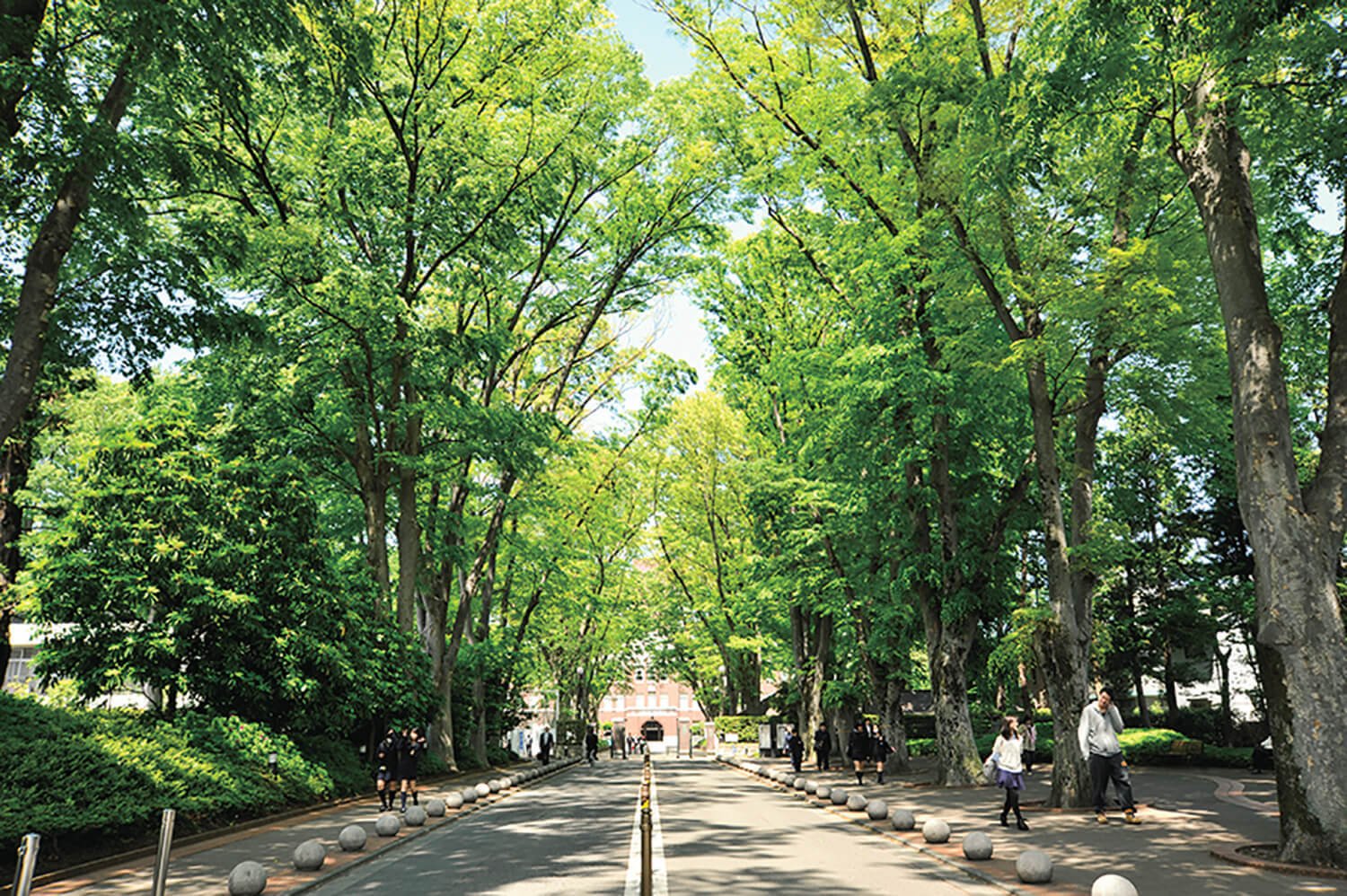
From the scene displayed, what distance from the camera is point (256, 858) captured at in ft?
39.2

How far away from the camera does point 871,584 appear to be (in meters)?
28.8

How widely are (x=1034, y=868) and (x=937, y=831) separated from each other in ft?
11.4

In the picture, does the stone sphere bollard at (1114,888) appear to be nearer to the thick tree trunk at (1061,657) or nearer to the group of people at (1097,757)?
the group of people at (1097,757)

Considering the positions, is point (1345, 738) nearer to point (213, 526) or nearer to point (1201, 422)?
point (1201, 422)

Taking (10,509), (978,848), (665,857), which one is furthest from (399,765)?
(978,848)

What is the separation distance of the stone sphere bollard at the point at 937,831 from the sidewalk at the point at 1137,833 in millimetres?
131

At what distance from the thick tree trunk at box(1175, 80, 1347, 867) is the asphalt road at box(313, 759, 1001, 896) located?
372 centimetres

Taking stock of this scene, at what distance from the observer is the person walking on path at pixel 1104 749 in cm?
1443

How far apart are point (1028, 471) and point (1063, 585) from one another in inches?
186

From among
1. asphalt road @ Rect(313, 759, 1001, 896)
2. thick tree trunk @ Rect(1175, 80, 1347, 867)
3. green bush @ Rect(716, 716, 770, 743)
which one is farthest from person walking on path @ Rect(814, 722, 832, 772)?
thick tree trunk @ Rect(1175, 80, 1347, 867)

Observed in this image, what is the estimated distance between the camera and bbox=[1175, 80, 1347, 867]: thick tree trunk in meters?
10.0

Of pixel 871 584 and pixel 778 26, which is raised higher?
pixel 778 26

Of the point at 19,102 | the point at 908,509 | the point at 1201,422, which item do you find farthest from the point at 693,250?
the point at 19,102

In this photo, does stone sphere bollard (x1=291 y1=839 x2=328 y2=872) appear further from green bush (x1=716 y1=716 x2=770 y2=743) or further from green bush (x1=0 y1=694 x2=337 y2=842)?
green bush (x1=716 y1=716 x2=770 y2=743)
